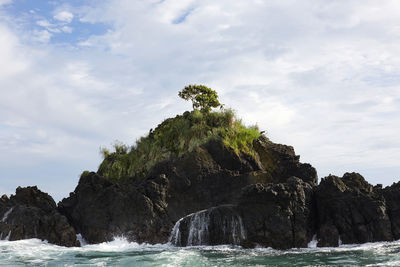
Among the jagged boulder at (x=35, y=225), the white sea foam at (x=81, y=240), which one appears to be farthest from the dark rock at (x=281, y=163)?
the jagged boulder at (x=35, y=225)

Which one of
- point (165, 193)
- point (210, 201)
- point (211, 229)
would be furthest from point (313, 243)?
point (165, 193)

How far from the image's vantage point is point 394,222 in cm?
1784

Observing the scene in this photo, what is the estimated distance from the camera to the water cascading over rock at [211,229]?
17.2 metres

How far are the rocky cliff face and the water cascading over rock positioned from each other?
4 cm

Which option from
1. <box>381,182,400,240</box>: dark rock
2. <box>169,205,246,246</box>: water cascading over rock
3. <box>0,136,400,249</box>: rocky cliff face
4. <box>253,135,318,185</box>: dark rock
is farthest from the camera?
<box>253,135,318,185</box>: dark rock

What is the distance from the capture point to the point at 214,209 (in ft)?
58.6

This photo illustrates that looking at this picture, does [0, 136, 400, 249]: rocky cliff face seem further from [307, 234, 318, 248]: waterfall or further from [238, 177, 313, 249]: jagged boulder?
[307, 234, 318, 248]: waterfall

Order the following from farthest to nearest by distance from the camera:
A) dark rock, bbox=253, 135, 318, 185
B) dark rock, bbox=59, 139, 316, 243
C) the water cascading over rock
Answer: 1. dark rock, bbox=253, 135, 318, 185
2. dark rock, bbox=59, 139, 316, 243
3. the water cascading over rock

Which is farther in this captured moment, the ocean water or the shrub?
the shrub

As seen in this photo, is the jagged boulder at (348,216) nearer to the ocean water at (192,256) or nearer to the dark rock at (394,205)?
the dark rock at (394,205)

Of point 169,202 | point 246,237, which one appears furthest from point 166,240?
point 246,237

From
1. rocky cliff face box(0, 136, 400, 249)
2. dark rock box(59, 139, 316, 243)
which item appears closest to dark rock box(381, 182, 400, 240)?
rocky cliff face box(0, 136, 400, 249)

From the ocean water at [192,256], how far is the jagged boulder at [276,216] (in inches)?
25.5

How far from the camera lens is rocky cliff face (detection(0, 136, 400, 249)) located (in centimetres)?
1702
